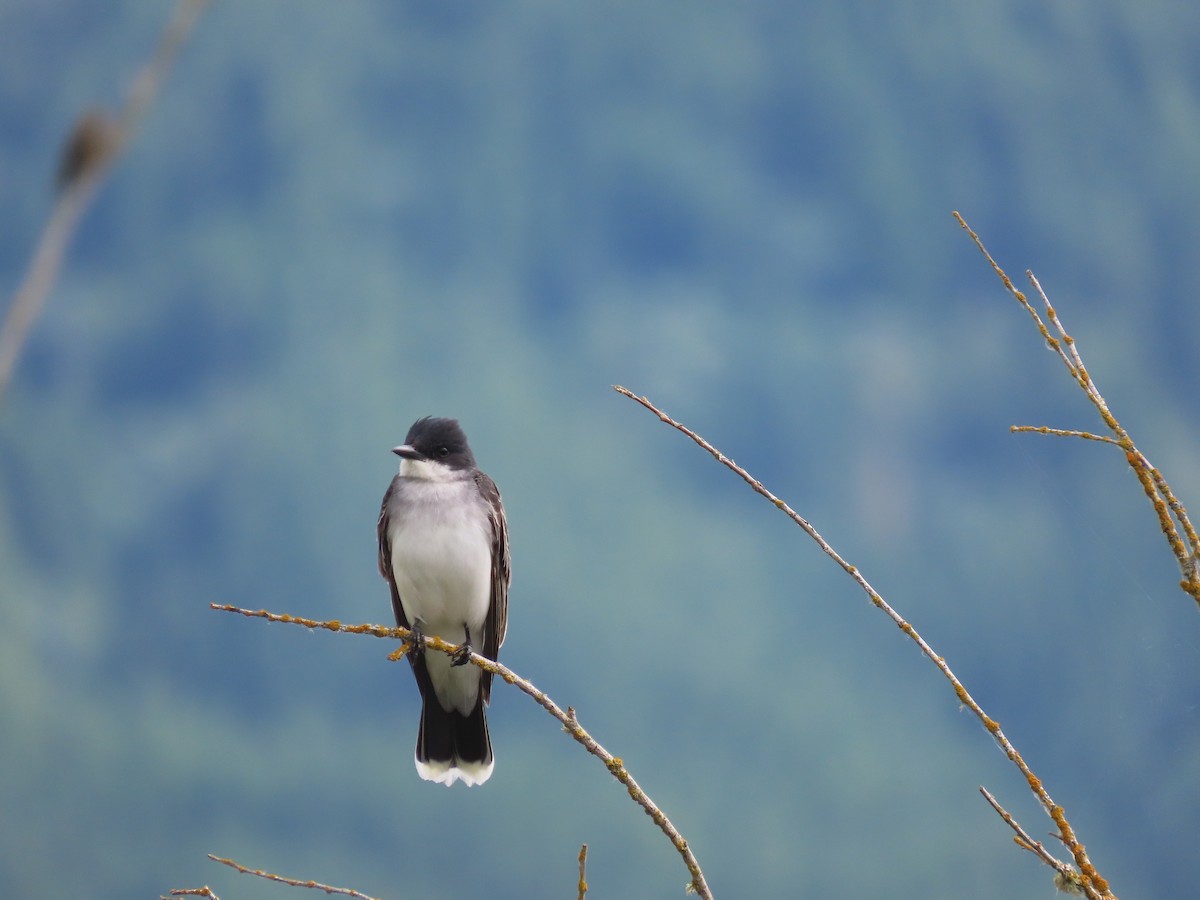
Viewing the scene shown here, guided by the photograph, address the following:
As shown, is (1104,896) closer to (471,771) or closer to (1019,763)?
(1019,763)

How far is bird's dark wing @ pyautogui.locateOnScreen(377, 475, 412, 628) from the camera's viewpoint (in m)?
4.64

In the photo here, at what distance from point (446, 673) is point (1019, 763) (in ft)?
10.4

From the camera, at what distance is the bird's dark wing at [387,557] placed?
4.64 metres

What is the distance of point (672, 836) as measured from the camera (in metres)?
1.97

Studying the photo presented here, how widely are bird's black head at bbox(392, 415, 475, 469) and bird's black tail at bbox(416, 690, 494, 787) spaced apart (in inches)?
36.0

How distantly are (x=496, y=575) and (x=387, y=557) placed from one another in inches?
17.1

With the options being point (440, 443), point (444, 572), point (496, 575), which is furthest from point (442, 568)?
point (440, 443)

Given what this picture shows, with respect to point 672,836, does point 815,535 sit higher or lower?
higher

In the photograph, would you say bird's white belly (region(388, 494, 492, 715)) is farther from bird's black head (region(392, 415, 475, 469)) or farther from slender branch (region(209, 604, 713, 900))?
slender branch (region(209, 604, 713, 900))

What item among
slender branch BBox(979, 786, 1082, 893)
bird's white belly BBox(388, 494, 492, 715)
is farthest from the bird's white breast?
slender branch BBox(979, 786, 1082, 893)

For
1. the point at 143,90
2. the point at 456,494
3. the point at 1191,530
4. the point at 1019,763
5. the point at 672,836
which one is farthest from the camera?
the point at 456,494

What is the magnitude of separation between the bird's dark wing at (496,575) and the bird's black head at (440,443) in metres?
0.10

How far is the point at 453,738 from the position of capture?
15.5ft

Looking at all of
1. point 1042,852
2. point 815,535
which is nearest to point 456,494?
point 815,535
